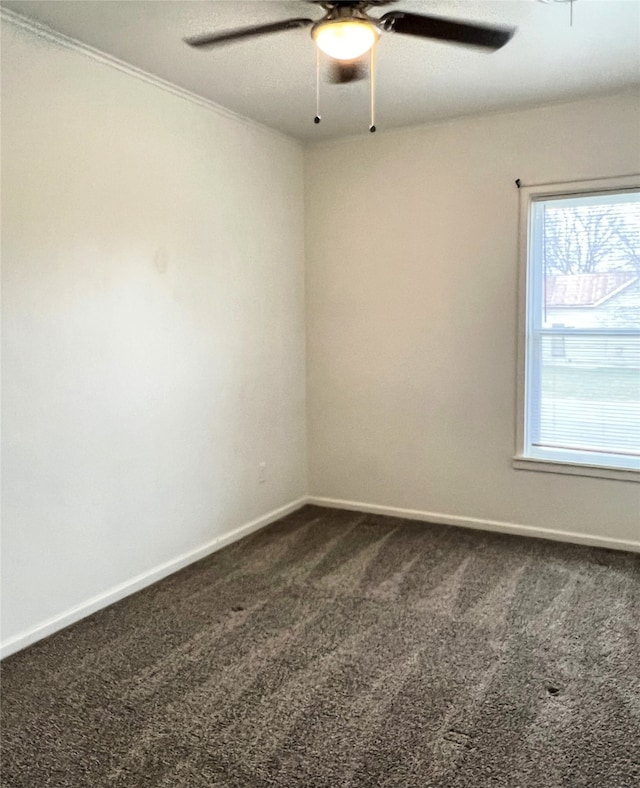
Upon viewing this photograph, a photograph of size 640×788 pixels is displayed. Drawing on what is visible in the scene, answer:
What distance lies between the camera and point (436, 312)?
4277 millimetres

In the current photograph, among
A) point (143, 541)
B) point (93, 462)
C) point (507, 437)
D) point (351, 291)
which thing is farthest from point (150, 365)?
point (507, 437)

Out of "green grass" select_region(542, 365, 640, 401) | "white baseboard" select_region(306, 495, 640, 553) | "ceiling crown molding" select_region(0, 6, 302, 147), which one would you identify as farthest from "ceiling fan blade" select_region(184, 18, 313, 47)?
"white baseboard" select_region(306, 495, 640, 553)

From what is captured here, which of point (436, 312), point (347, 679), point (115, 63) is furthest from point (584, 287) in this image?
point (115, 63)

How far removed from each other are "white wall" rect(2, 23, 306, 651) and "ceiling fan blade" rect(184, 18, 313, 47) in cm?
86

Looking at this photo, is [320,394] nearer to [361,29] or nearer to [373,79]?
[373,79]

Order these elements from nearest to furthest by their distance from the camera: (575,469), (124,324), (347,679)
A: (347,679) < (124,324) < (575,469)

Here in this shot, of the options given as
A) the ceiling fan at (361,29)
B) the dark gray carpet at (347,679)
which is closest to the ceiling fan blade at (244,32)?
the ceiling fan at (361,29)

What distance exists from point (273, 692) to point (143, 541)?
4.14ft

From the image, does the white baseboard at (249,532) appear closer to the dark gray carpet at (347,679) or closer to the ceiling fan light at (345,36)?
the dark gray carpet at (347,679)

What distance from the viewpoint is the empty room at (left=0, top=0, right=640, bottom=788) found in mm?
2350

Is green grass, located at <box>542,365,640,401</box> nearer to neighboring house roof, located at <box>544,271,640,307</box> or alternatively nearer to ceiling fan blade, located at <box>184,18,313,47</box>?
neighboring house roof, located at <box>544,271,640,307</box>

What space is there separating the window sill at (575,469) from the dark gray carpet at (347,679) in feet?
1.46

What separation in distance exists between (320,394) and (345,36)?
2.77 metres

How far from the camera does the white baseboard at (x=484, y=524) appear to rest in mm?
3895
